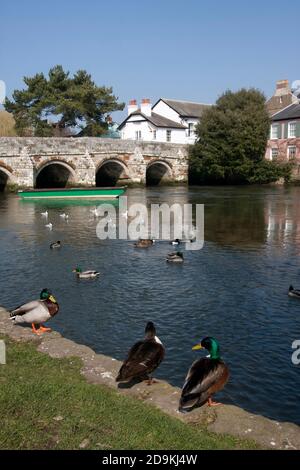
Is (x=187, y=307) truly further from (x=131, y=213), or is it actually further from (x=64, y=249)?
(x=131, y=213)

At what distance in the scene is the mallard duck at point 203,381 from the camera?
7.55 meters

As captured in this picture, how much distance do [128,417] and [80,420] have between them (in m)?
0.73

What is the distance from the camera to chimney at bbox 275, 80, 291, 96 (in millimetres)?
75375

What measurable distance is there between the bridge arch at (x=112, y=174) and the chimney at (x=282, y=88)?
31.5 metres

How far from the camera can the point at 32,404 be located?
7301 millimetres

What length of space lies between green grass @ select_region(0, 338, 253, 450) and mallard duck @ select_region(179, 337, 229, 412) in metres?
0.49

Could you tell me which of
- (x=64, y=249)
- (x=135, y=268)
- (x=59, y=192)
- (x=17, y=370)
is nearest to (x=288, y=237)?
(x=135, y=268)

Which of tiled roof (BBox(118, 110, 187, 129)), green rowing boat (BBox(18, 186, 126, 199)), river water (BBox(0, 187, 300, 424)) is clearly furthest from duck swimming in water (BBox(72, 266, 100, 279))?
tiled roof (BBox(118, 110, 187, 129))

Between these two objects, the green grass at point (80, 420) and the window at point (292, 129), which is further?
the window at point (292, 129)

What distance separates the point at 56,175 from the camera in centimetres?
6262

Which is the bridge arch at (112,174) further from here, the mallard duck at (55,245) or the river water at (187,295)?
the mallard duck at (55,245)

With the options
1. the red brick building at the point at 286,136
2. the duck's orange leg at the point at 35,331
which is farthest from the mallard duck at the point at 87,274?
the red brick building at the point at 286,136

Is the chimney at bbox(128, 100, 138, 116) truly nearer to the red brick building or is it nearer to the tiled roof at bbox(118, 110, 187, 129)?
the tiled roof at bbox(118, 110, 187, 129)

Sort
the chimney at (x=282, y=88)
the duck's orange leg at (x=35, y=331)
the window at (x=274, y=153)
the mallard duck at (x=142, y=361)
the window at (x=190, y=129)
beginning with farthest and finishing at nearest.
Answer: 1. the window at (x=190, y=129)
2. the chimney at (x=282, y=88)
3. the window at (x=274, y=153)
4. the duck's orange leg at (x=35, y=331)
5. the mallard duck at (x=142, y=361)
